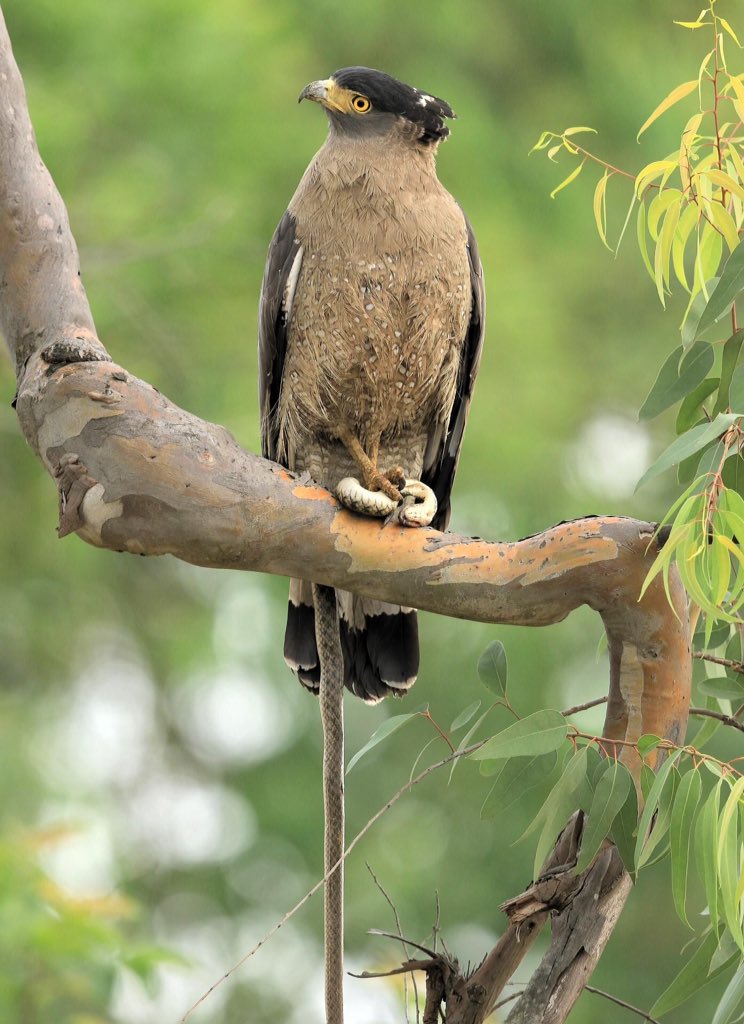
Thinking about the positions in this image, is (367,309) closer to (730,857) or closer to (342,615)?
(342,615)

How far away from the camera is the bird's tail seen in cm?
235

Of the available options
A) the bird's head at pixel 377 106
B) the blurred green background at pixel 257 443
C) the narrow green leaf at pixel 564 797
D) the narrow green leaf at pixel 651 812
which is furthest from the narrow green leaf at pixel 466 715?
the blurred green background at pixel 257 443

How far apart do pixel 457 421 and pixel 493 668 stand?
3.05ft

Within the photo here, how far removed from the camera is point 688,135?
1.60 m

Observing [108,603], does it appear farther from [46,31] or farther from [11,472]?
[46,31]

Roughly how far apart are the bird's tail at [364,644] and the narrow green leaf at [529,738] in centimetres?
77

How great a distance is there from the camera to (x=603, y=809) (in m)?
1.57

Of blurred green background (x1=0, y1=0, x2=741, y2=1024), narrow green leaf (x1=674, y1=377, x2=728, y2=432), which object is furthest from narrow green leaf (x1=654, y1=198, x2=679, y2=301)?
blurred green background (x1=0, y1=0, x2=741, y2=1024)

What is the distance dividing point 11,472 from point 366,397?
275 centimetres

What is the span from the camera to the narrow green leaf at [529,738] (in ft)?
5.05

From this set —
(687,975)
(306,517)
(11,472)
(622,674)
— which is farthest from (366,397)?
(11,472)

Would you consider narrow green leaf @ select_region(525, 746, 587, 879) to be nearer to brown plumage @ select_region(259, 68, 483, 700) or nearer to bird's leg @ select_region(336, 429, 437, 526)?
bird's leg @ select_region(336, 429, 437, 526)

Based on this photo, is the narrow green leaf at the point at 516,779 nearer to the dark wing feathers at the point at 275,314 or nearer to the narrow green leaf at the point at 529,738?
the narrow green leaf at the point at 529,738

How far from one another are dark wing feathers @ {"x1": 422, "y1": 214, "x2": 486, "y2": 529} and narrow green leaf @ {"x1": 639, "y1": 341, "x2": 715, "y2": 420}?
78 cm
